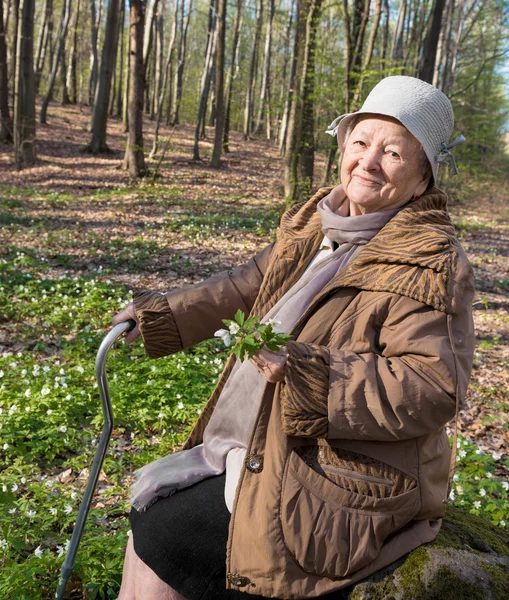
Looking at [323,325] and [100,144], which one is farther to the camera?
[100,144]

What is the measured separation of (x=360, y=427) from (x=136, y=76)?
15.9 meters

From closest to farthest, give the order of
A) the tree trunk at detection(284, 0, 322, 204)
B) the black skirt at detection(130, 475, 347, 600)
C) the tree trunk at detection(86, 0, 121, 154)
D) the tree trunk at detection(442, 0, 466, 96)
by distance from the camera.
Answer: the black skirt at detection(130, 475, 347, 600), the tree trunk at detection(284, 0, 322, 204), the tree trunk at detection(442, 0, 466, 96), the tree trunk at detection(86, 0, 121, 154)

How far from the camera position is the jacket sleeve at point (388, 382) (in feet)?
5.86

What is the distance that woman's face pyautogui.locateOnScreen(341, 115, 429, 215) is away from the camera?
7.04 ft

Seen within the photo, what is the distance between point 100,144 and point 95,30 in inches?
527

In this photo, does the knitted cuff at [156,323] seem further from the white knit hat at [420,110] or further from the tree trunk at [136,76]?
the tree trunk at [136,76]

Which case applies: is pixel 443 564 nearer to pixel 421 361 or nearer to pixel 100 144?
pixel 421 361

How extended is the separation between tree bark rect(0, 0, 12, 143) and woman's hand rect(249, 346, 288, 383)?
18.4m

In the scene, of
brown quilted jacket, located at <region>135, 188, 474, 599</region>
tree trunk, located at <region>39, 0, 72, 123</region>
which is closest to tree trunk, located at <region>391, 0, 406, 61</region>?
tree trunk, located at <region>39, 0, 72, 123</region>

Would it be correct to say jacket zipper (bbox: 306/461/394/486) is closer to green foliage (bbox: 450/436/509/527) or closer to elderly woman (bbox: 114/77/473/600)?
elderly woman (bbox: 114/77/473/600)

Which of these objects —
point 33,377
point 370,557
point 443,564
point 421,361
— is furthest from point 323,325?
point 33,377

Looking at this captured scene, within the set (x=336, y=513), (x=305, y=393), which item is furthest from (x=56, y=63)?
(x=336, y=513)

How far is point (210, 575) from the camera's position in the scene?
2000 mm

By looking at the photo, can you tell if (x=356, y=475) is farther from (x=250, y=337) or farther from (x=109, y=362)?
(x=109, y=362)
